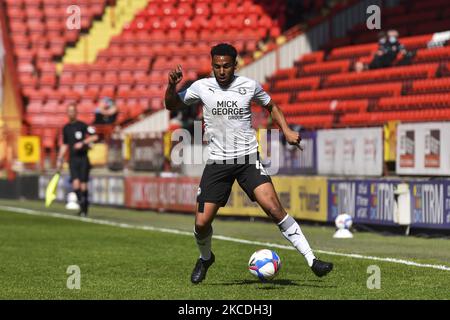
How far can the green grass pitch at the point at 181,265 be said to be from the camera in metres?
9.91

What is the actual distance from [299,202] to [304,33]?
12701 millimetres

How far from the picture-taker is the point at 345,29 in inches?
1256

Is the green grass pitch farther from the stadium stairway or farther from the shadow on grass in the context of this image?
the stadium stairway

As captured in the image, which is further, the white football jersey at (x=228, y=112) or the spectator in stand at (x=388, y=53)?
the spectator in stand at (x=388, y=53)

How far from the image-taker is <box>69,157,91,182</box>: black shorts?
76.5ft

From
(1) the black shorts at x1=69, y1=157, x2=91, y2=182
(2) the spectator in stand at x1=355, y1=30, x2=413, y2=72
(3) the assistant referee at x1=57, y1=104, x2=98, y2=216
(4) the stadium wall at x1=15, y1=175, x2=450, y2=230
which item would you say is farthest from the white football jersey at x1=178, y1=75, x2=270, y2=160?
(2) the spectator in stand at x1=355, y1=30, x2=413, y2=72

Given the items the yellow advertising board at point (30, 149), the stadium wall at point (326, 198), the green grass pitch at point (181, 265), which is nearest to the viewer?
the green grass pitch at point (181, 265)

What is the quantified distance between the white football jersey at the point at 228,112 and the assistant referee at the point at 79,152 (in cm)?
1255

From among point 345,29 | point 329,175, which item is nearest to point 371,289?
point 329,175

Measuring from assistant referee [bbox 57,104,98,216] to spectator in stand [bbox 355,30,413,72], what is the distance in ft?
24.6

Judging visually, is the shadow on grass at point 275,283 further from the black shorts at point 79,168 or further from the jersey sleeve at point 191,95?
the black shorts at point 79,168

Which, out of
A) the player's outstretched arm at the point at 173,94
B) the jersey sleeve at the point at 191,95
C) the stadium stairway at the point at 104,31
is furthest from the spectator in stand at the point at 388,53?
the player's outstretched arm at the point at 173,94
